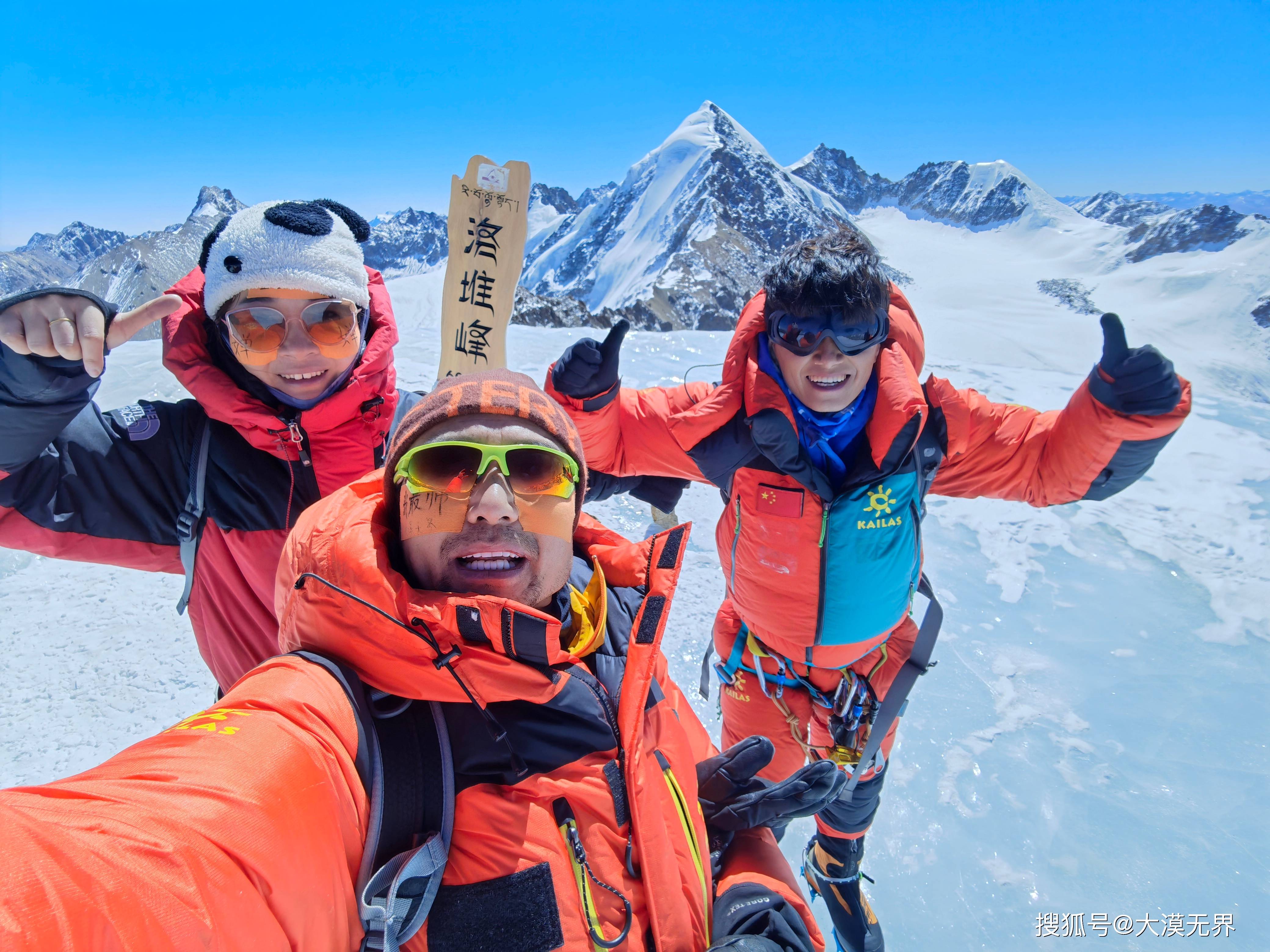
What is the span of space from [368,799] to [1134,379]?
8.57 feet

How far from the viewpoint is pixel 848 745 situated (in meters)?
2.76

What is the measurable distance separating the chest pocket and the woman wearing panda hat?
1784 mm

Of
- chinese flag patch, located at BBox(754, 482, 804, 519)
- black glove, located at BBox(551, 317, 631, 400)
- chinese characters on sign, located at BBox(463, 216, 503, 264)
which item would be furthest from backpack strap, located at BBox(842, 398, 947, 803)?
chinese characters on sign, located at BBox(463, 216, 503, 264)

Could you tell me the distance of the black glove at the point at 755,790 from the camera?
67.7 inches

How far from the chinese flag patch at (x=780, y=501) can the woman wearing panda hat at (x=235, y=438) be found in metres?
1.48

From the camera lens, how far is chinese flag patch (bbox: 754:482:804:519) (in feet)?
7.94

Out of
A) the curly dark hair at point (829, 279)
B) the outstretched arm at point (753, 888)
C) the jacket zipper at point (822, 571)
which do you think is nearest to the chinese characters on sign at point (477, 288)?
the curly dark hair at point (829, 279)

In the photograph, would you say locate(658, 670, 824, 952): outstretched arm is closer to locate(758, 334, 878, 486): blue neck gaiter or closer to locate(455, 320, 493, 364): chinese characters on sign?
locate(758, 334, 878, 486): blue neck gaiter

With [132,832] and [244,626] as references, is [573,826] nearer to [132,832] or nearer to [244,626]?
[132,832]

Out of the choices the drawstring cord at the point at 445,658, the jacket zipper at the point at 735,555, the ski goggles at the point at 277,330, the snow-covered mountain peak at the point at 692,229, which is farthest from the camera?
the snow-covered mountain peak at the point at 692,229

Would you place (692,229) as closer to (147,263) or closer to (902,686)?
(902,686)

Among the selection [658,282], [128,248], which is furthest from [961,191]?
[128,248]

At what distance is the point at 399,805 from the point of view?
118 cm

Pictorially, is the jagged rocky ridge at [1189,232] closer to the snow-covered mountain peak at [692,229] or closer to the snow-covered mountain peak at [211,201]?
the snow-covered mountain peak at [692,229]
